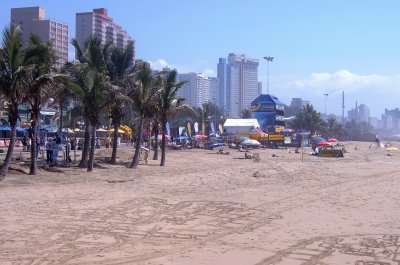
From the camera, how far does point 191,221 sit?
12.0 metres

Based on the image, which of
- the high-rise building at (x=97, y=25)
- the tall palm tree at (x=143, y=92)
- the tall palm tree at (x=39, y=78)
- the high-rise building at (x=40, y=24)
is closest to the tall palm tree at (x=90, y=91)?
the tall palm tree at (x=39, y=78)

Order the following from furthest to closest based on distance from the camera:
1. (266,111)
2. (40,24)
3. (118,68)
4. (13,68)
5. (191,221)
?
(40,24) < (266,111) < (118,68) < (13,68) < (191,221)

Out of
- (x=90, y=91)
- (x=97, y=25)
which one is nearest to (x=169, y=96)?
(x=90, y=91)

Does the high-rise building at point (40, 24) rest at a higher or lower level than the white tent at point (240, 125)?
higher

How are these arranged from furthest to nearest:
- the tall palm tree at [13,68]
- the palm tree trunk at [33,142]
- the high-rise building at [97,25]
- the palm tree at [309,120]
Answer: the high-rise building at [97,25]
the palm tree at [309,120]
the palm tree trunk at [33,142]
the tall palm tree at [13,68]

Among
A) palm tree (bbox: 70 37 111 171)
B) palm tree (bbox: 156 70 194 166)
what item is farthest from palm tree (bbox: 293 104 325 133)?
palm tree (bbox: 70 37 111 171)

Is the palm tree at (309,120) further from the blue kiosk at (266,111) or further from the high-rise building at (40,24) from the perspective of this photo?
the high-rise building at (40,24)

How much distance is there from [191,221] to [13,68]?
953 cm

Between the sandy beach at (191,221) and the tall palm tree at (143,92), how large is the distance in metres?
5.28

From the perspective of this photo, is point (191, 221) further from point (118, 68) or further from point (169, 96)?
point (118, 68)

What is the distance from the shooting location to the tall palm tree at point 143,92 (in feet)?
84.1

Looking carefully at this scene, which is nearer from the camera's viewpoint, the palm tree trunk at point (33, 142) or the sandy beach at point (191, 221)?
the sandy beach at point (191, 221)

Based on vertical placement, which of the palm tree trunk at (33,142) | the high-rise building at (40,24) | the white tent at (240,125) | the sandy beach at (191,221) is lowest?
the sandy beach at (191,221)

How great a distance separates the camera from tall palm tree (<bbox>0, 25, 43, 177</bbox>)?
17844 mm
